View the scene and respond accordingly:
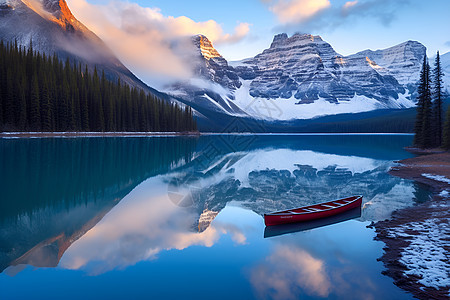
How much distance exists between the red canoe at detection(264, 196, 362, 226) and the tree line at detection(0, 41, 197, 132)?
97.5 metres

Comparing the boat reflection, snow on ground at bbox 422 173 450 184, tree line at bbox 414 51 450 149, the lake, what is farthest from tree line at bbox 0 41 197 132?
tree line at bbox 414 51 450 149

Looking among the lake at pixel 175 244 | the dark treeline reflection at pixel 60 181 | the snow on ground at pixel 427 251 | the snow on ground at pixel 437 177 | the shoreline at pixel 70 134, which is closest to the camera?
the lake at pixel 175 244

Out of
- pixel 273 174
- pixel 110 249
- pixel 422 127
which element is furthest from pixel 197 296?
pixel 422 127

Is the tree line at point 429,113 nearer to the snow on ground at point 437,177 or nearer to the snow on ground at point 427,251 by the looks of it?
the snow on ground at point 437,177

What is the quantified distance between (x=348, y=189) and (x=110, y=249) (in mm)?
26724

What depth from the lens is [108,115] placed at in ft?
413

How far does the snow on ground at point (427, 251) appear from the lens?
11.8 meters

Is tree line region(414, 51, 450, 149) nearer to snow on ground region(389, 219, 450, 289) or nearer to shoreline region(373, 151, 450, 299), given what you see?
shoreline region(373, 151, 450, 299)

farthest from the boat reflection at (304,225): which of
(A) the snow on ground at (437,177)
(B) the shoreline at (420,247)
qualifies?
(A) the snow on ground at (437,177)

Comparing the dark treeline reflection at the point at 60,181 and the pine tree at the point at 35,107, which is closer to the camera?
the dark treeline reflection at the point at 60,181

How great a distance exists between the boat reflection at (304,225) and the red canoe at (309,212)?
24 cm

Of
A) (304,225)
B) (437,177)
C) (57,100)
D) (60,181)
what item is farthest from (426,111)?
(57,100)

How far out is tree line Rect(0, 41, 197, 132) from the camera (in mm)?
92438

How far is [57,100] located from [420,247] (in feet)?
375
